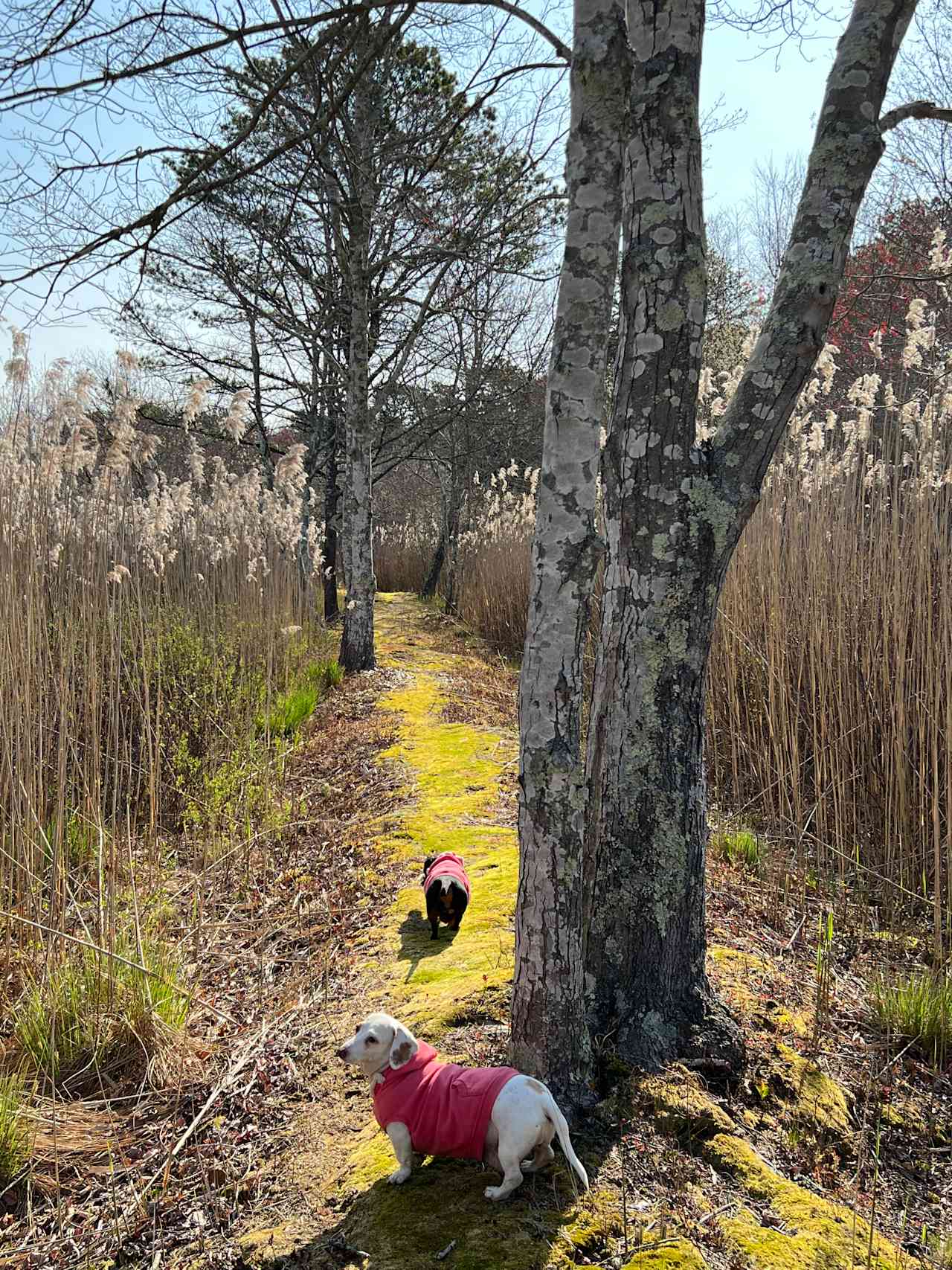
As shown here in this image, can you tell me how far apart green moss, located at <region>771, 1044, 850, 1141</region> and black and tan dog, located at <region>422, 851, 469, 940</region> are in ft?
3.28

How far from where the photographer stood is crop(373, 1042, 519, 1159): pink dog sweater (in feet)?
4.66

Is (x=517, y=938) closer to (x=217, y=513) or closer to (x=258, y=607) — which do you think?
(x=258, y=607)

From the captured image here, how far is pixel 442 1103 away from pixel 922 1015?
5.16 ft

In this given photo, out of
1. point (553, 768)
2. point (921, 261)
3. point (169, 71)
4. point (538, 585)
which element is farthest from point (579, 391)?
point (921, 261)

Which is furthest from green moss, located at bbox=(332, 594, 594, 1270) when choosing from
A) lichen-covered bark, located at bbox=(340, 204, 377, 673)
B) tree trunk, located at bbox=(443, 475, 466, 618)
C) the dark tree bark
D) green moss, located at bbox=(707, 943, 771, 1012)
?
tree trunk, located at bbox=(443, 475, 466, 618)

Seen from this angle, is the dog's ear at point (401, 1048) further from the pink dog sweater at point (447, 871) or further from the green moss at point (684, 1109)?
the pink dog sweater at point (447, 871)

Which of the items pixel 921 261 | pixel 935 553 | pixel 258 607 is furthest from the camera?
pixel 921 261

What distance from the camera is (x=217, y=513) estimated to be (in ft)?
19.0

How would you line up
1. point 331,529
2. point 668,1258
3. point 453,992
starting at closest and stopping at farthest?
point 668,1258, point 453,992, point 331,529

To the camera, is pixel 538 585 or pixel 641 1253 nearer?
pixel 641 1253

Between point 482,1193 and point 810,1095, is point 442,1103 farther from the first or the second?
point 810,1095

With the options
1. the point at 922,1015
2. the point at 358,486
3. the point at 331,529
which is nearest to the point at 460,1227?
the point at 922,1015

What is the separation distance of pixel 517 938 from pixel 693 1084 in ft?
1.82

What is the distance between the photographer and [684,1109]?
1.63 metres
